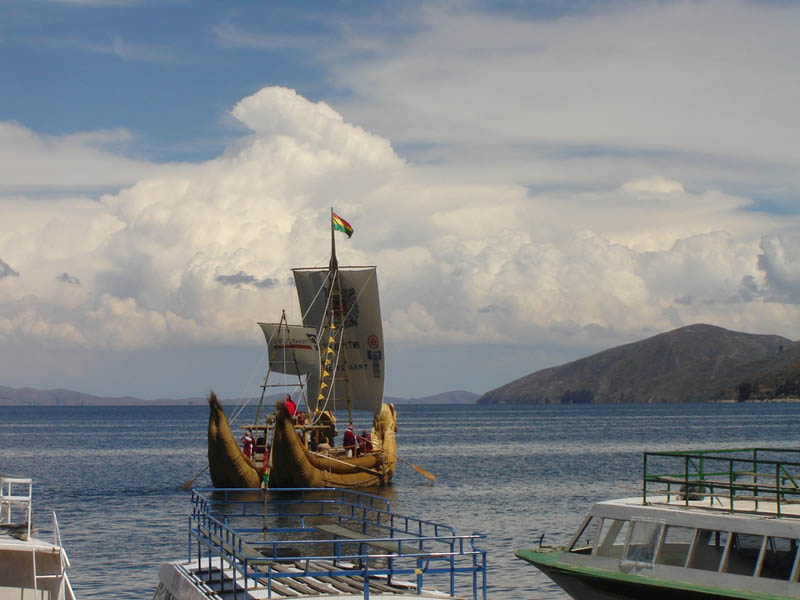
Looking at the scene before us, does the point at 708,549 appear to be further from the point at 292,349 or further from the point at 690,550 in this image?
the point at 292,349

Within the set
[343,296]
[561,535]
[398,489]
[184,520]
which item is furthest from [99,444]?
[561,535]

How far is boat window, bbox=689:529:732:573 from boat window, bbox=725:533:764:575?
208 mm

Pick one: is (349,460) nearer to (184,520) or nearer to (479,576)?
(184,520)

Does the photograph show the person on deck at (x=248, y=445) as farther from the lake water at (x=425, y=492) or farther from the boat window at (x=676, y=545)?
the boat window at (x=676, y=545)

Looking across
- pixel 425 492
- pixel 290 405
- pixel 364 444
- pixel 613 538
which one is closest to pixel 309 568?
→ pixel 613 538

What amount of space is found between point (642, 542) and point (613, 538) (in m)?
0.79

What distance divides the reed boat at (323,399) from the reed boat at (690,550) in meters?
28.4

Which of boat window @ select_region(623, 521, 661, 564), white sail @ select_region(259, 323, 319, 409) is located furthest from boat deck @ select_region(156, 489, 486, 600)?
white sail @ select_region(259, 323, 319, 409)

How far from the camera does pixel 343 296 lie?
8000 centimetres

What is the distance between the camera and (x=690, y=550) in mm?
21297

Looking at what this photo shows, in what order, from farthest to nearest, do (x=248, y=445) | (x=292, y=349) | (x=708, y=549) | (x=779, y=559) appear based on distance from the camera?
1. (x=292, y=349)
2. (x=248, y=445)
3. (x=708, y=549)
4. (x=779, y=559)

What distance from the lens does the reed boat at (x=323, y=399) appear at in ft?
188

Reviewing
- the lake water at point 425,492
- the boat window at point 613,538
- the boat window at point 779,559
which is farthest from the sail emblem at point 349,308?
the boat window at point 779,559

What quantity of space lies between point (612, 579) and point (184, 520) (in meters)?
32.1
